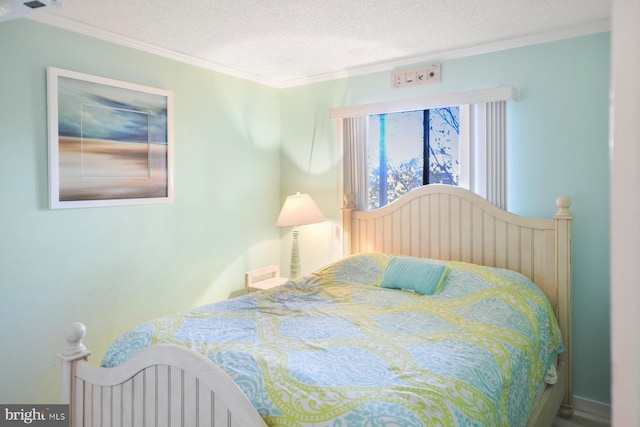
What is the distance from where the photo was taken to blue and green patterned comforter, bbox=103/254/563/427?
54.0 inches

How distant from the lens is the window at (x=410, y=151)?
3258mm

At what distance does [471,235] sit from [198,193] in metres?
2.09

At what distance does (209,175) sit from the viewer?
3.51 metres

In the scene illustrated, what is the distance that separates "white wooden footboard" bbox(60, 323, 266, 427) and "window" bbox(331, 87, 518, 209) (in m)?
2.30

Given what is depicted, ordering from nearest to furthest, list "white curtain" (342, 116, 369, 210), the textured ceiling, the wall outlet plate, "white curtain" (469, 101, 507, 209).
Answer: the textured ceiling → "white curtain" (469, 101, 507, 209) → the wall outlet plate → "white curtain" (342, 116, 369, 210)

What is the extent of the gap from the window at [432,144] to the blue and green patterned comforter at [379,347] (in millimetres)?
738

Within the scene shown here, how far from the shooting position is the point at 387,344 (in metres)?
1.85

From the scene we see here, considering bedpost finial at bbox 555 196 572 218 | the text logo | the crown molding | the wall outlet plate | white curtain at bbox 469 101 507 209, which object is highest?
the crown molding

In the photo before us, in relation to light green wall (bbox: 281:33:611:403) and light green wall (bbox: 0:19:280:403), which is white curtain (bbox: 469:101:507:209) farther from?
light green wall (bbox: 0:19:280:403)

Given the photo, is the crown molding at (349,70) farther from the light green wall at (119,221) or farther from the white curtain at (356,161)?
the white curtain at (356,161)

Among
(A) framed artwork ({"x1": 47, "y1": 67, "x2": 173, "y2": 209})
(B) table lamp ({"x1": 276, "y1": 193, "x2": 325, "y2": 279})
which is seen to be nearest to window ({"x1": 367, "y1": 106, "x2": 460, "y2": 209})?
(B) table lamp ({"x1": 276, "y1": 193, "x2": 325, "y2": 279})

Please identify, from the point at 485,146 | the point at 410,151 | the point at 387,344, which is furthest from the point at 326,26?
the point at 387,344

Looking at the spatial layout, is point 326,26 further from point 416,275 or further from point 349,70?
Result: point 416,275

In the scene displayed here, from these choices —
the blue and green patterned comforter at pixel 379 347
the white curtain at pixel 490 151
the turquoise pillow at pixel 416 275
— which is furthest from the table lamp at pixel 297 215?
the white curtain at pixel 490 151
